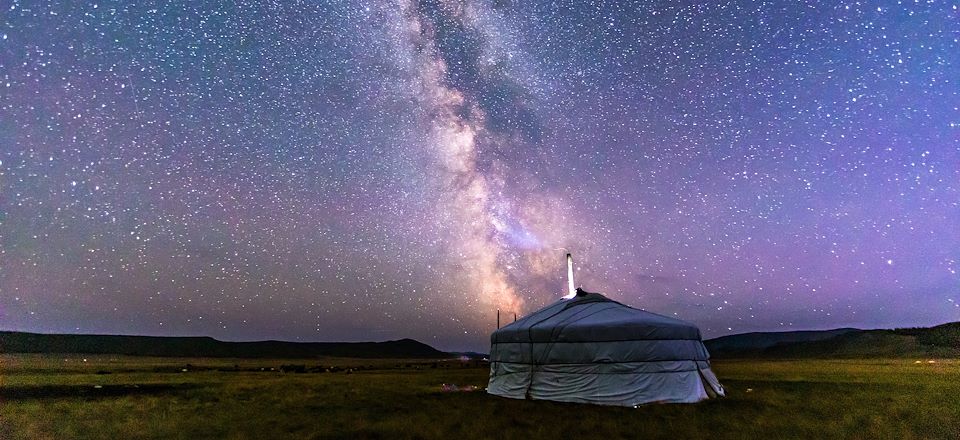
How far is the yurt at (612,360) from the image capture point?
10648 mm

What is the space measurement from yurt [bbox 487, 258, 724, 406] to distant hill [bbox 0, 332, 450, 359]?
284 feet

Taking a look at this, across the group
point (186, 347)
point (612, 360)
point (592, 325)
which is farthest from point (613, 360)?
point (186, 347)

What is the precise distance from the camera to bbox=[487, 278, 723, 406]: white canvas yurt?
10648mm

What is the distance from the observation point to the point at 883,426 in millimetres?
7586

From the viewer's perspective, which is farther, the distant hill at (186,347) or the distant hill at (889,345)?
the distant hill at (186,347)

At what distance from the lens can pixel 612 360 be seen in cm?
1070

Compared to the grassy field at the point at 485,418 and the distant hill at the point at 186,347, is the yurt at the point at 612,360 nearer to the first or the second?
the grassy field at the point at 485,418

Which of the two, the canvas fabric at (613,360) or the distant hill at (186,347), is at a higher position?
the canvas fabric at (613,360)

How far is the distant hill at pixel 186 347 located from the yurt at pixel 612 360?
86.4 meters

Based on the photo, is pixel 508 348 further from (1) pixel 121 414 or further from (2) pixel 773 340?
(2) pixel 773 340

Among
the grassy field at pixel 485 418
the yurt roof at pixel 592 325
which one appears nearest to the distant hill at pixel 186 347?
the grassy field at pixel 485 418

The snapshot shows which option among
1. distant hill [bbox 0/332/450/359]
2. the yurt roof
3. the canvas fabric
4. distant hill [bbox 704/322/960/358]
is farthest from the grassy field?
distant hill [bbox 0/332/450/359]

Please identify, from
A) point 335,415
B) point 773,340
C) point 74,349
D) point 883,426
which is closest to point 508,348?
point 335,415

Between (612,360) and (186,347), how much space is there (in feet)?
→ 332
